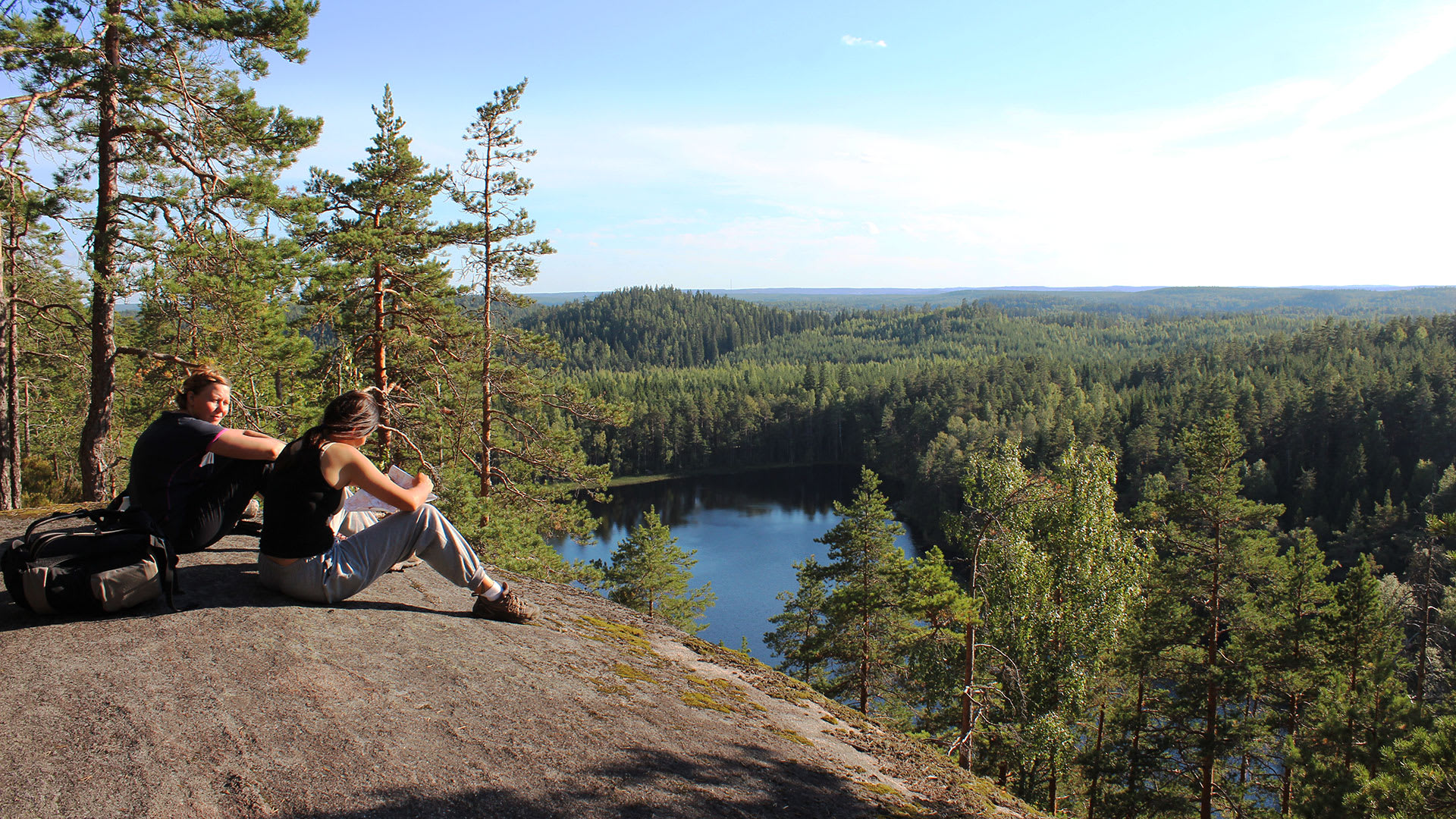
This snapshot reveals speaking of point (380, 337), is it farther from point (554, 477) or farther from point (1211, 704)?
point (1211, 704)

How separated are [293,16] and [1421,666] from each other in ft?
96.9

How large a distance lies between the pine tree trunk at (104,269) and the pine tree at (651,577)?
49.6 ft

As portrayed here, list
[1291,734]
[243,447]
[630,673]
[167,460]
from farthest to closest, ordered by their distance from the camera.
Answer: [1291,734]
[630,673]
[243,447]
[167,460]

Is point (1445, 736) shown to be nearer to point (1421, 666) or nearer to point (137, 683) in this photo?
point (137, 683)

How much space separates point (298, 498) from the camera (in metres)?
4.76

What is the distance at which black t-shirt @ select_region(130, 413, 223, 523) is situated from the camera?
4926 mm

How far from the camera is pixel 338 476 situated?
4719 millimetres

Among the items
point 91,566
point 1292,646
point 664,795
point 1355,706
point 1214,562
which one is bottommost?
point 1355,706

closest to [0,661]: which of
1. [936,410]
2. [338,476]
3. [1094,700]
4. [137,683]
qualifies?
[137,683]

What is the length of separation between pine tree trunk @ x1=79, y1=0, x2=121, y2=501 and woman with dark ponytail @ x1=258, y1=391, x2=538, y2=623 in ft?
21.1

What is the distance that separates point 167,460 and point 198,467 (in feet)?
0.63

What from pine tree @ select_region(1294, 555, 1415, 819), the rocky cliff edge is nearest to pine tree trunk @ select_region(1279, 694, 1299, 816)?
pine tree @ select_region(1294, 555, 1415, 819)

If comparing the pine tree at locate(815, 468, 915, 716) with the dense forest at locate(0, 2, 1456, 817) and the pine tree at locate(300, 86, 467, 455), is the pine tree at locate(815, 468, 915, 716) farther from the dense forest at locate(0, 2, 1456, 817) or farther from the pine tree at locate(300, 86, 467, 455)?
the pine tree at locate(300, 86, 467, 455)

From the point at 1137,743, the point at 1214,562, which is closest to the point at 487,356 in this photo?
the point at 1214,562
